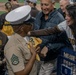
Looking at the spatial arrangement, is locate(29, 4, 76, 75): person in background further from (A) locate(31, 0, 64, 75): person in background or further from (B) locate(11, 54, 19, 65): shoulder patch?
(B) locate(11, 54, 19, 65): shoulder patch

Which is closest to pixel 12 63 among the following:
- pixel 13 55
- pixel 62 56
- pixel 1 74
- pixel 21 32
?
pixel 13 55

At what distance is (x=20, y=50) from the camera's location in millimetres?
3664

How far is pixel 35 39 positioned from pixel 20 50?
0.55m

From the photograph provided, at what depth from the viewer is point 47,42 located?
470cm

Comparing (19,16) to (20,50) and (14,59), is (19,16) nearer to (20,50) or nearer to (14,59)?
(20,50)

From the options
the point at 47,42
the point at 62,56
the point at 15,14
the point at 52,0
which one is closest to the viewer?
the point at 15,14

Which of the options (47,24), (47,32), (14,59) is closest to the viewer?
(14,59)

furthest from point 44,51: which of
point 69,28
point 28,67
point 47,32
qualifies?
point 28,67

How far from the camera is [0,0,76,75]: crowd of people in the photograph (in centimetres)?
365

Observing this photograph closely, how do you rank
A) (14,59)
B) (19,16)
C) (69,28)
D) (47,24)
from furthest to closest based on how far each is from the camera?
1. (47,24)
2. (69,28)
3. (19,16)
4. (14,59)

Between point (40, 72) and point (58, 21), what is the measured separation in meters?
0.82

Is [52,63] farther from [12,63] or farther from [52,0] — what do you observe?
[12,63]

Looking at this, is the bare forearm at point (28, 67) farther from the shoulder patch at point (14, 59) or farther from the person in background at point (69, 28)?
the person in background at point (69, 28)

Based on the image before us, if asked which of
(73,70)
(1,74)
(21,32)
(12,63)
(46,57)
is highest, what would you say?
(21,32)
